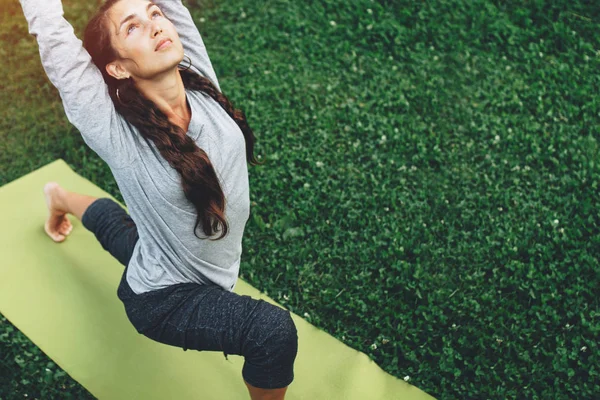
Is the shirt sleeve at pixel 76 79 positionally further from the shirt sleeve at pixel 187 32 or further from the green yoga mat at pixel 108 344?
the green yoga mat at pixel 108 344

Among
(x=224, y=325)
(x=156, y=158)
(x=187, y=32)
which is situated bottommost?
(x=224, y=325)

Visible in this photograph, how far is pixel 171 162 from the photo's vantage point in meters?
2.21

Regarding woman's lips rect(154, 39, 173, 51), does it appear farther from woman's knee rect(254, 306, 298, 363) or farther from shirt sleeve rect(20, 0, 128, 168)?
woman's knee rect(254, 306, 298, 363)

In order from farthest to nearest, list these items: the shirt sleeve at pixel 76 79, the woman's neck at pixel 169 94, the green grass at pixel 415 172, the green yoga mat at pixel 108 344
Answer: the green grass at pixel 415 172
the green yoga mat at pixel 108 344
the woman's neck at pixel 169 94
the shirt sleeve at pixel 76 79

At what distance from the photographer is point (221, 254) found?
252cm

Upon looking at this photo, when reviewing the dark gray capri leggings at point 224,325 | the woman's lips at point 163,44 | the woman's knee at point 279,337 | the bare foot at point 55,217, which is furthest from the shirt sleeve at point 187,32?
the bare foot at point 55,217

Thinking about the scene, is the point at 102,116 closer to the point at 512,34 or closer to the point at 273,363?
the point at 273,363

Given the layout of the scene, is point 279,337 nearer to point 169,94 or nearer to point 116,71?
point 169,94

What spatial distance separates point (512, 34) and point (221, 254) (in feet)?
11.2

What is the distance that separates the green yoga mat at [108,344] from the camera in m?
2.90

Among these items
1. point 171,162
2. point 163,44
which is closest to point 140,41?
point 163,44

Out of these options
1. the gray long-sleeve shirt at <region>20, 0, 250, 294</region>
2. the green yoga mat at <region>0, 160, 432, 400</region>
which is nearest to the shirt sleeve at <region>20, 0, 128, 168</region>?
the gray long-sleeve shirt at <region>20, 0, 250, 294</region>

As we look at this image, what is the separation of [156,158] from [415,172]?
2096 millimetres

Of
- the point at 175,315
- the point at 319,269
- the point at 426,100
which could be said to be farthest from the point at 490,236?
the point at 175,315
